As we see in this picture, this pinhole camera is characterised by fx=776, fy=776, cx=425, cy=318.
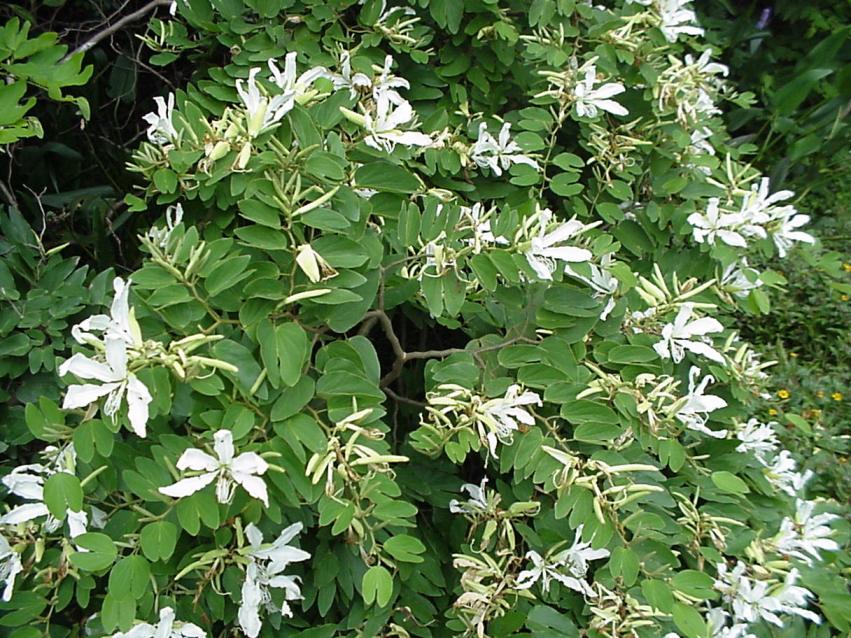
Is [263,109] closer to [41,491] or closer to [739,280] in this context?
[41,491]

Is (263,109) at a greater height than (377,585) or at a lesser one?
greater

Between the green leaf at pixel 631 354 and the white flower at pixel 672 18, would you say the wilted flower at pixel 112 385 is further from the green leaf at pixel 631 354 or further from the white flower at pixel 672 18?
the white flower at pixel 672 18

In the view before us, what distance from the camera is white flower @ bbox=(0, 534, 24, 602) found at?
1.07 m

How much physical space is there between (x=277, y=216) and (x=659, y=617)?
869 millimetres

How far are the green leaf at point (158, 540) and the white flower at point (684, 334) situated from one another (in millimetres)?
828

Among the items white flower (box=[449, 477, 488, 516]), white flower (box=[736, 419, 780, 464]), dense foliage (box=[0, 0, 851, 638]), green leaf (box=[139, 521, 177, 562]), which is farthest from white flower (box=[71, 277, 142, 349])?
white flower (box=[736, 419, 780, 464])

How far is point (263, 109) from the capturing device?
3.54ft

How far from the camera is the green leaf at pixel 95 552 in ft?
3.13

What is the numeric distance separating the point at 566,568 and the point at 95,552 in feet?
2.27

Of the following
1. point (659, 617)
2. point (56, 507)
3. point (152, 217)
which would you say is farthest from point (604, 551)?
point (152, 217)

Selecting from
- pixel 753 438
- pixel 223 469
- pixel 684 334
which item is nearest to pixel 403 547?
pixel 223 469

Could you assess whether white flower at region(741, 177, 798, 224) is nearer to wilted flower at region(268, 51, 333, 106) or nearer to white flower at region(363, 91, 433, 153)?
white flower at region(363, 91, 433, 153)

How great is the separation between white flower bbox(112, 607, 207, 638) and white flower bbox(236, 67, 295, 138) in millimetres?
652

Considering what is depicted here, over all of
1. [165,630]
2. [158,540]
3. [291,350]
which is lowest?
[165,630]
